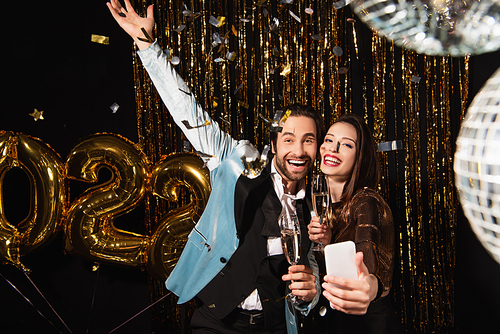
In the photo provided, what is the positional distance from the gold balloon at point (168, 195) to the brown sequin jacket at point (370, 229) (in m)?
0.67

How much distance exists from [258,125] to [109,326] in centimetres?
157

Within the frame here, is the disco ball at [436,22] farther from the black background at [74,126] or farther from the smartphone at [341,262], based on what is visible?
the black background at [74,126]

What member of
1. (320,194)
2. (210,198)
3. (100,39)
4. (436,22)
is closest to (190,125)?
(210,198)

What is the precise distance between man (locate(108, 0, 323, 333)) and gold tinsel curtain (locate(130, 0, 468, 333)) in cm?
46

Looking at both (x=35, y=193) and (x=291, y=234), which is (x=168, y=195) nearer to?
(x=35, y=193)

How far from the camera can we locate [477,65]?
2285 millimetres

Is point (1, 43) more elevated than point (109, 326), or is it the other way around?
point (1, 43)

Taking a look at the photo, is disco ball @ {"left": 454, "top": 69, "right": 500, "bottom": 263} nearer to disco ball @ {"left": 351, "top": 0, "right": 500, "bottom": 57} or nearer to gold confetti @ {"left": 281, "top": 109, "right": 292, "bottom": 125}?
disco ball @ {"left": 351, "top": 0, "right": 500, "bottom": 57}

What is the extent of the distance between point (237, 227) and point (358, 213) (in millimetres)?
520

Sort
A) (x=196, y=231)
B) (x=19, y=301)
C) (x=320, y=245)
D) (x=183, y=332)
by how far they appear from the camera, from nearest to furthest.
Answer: (x=320, y=245), (x=196, y=231), (x=183, y=332), (x=19, y=301)

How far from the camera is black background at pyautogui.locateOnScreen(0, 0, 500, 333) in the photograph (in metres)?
2.08

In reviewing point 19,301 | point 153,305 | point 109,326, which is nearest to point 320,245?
point 153,305

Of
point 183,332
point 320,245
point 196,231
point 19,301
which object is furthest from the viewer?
point 19,301

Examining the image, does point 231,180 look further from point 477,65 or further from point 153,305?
point 477,65
